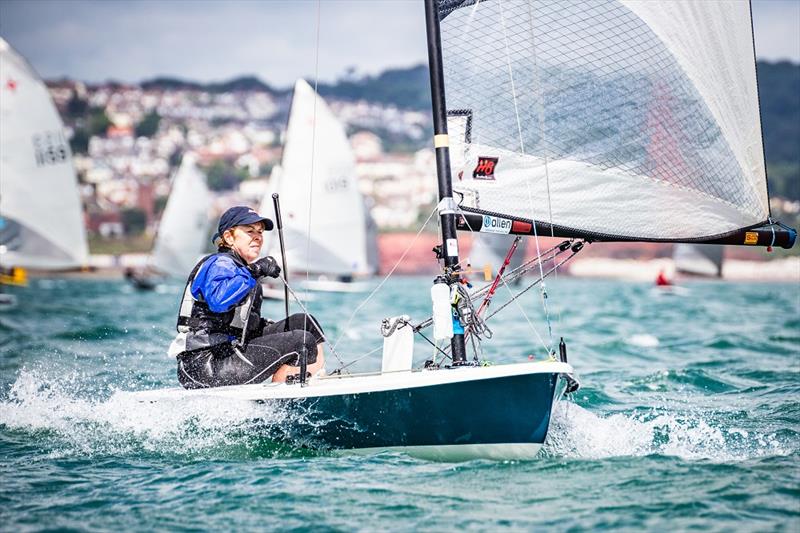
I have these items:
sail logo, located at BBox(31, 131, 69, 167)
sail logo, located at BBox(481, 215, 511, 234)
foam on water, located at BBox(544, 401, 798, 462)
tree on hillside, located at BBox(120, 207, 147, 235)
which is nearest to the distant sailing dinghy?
sail logo, located at BBox(31, 131, 69, 167)

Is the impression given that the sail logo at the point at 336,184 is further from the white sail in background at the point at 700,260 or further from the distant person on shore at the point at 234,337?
the white sail in background at the point at 700,260

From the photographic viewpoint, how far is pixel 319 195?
76.9 ft

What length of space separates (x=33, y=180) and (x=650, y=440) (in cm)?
1402

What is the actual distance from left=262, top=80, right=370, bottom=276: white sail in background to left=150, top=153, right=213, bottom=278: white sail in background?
805cm

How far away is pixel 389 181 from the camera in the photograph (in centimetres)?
13612

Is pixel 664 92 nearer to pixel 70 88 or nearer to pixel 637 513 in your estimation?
pixel 637 513

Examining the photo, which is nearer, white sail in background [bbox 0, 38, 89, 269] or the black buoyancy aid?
the black buoyancy aid

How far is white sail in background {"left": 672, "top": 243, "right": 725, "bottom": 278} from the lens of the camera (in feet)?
123

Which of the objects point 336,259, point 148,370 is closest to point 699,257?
point 336,259

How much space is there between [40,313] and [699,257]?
2808 centimetres

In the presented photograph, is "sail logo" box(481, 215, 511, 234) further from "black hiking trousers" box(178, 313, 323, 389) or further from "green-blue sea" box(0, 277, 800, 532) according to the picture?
"black hiking trousers" box(178, 313, 323, 389)

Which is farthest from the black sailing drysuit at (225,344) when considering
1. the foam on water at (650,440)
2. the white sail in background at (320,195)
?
the white sail in background at (320,195)

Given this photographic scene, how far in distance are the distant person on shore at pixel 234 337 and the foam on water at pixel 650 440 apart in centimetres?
166

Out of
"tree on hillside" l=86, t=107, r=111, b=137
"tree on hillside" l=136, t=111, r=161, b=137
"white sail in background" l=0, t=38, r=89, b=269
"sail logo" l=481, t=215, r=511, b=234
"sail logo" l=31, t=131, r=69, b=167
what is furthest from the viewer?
"tree on hillside" l=86, t=107, r=111, b=137
